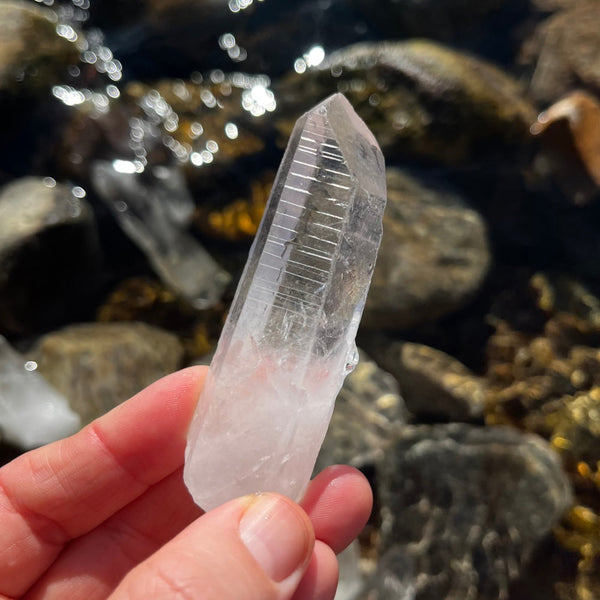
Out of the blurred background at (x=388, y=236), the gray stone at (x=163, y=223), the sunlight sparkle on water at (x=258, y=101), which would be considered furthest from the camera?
the sunlight sparkle on water at (x=258, y=101)

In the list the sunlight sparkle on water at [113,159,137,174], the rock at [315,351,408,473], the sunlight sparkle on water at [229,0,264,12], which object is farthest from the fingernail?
the sunlight sparkle on water at [229,0,264,12]

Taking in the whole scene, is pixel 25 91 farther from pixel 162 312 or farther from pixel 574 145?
pixel 574 145

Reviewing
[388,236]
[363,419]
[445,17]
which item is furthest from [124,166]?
[445,17]

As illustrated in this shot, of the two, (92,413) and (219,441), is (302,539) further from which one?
(92,413)

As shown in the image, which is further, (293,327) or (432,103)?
(432,103)

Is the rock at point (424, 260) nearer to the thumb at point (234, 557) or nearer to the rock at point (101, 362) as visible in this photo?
the rock at point (101, 362)

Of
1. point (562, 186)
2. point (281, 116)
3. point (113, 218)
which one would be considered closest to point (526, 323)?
point (562, 186)

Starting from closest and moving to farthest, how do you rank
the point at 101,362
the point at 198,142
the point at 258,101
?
the point at 101,362
the point at 198,142
the point at 258,101

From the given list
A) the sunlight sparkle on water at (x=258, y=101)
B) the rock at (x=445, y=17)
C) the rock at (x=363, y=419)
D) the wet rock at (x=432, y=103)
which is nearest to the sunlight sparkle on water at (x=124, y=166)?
the sunlight sparkle on water at (x=258, y=101)
